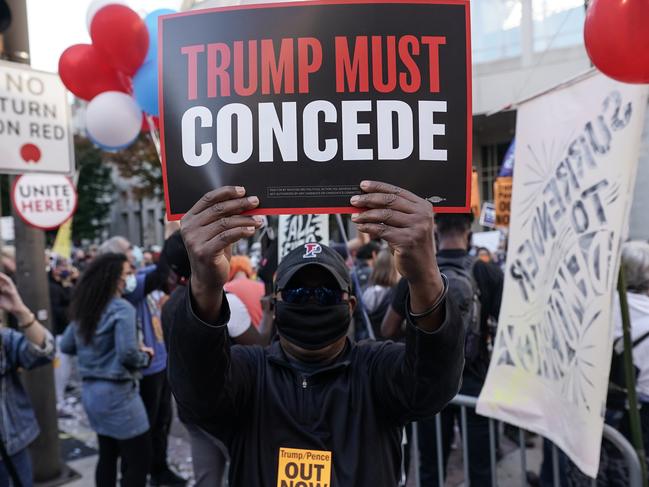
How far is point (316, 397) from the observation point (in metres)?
1.61

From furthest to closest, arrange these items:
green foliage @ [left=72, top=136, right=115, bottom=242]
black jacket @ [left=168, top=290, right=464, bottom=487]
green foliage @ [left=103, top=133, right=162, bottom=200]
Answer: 1. green foliage @ [left=72, top=136, right=115, bottom=242]
2. green foliage @ [left=103, top=133, right=162, bottom=200]
3. black jacket @ [left=168, top=290, right=464, bottom=487]

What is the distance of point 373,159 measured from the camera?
1401 millimetres

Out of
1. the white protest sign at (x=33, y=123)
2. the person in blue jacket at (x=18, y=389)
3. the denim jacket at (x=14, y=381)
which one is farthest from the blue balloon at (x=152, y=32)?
the denim jacket at (x=14, y=381)

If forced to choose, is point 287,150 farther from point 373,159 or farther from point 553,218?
point 553,218

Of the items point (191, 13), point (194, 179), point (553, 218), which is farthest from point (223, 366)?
point (553, 218)

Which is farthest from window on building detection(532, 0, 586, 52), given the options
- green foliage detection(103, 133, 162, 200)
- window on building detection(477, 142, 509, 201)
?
green foliage detection(103, 133, 162, 200)

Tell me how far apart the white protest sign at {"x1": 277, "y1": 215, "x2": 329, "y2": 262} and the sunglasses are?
189 cm

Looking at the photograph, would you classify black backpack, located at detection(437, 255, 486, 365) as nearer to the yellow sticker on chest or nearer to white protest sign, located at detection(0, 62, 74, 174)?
the yellow sticker on chest

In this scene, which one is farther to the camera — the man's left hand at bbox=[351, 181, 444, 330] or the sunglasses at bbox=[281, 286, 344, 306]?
the sunglasses at bbox=[281, 286, 344, 306]

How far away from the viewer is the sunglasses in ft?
5.60

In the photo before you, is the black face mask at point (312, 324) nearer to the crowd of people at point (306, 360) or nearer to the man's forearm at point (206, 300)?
the crowd of people at point (306, 360)

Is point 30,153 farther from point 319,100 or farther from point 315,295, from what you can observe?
point 319,100

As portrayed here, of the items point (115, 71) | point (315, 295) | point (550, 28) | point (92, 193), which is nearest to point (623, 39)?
point (315, 295)

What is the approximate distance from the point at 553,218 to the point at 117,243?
3.83 m
